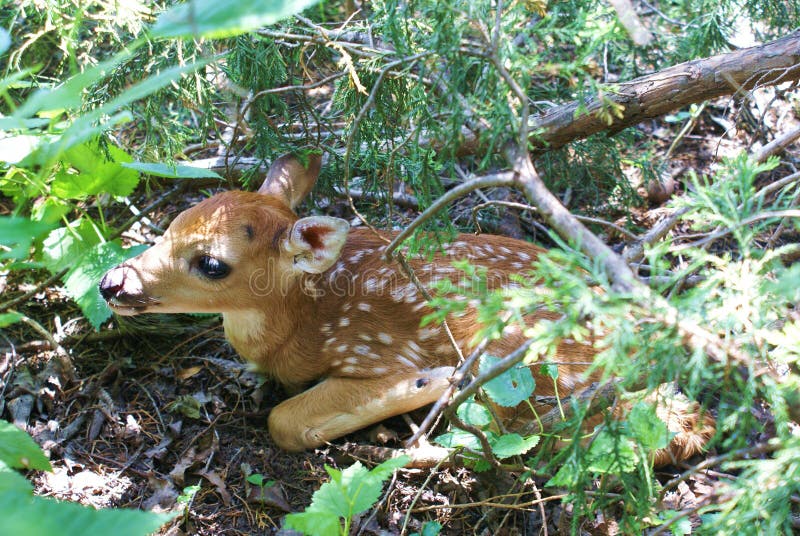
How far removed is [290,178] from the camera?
151 inches

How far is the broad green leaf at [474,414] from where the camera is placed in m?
2.93

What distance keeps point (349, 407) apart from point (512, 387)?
0.99 m

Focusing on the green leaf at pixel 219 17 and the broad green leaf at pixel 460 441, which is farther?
the broad green leaf at pixel 460 441

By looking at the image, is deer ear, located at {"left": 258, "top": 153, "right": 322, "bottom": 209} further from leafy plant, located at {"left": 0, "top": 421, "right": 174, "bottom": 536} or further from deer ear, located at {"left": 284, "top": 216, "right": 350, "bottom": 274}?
leafy plant, located at {"left": 0, "top": 421, "right": 174, "bottom": 536}

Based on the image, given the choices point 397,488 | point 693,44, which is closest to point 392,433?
point 397,488

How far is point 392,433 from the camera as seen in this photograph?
3.69 m

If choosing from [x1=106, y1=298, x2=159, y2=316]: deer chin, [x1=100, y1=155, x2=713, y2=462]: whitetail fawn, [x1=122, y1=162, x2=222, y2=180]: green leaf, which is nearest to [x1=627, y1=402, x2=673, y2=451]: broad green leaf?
[x1=100, y1=155, x2=713, y2=462]: whitetail fawn

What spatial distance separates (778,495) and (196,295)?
2573mm

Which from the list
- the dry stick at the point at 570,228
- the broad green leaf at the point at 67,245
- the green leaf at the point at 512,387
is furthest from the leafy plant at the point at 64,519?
the broad green leaf at the point at 67,245

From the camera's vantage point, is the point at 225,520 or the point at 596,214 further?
the point at 596,214

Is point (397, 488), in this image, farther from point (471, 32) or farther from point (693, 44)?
point (693, 44)

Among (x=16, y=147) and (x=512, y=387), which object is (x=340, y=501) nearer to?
(x=512, y=387)

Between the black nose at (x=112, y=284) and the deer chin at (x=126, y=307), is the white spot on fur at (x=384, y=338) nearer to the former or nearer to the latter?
the deer chin at (x=126, y=307)

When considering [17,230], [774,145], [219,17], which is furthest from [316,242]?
[219,17]
